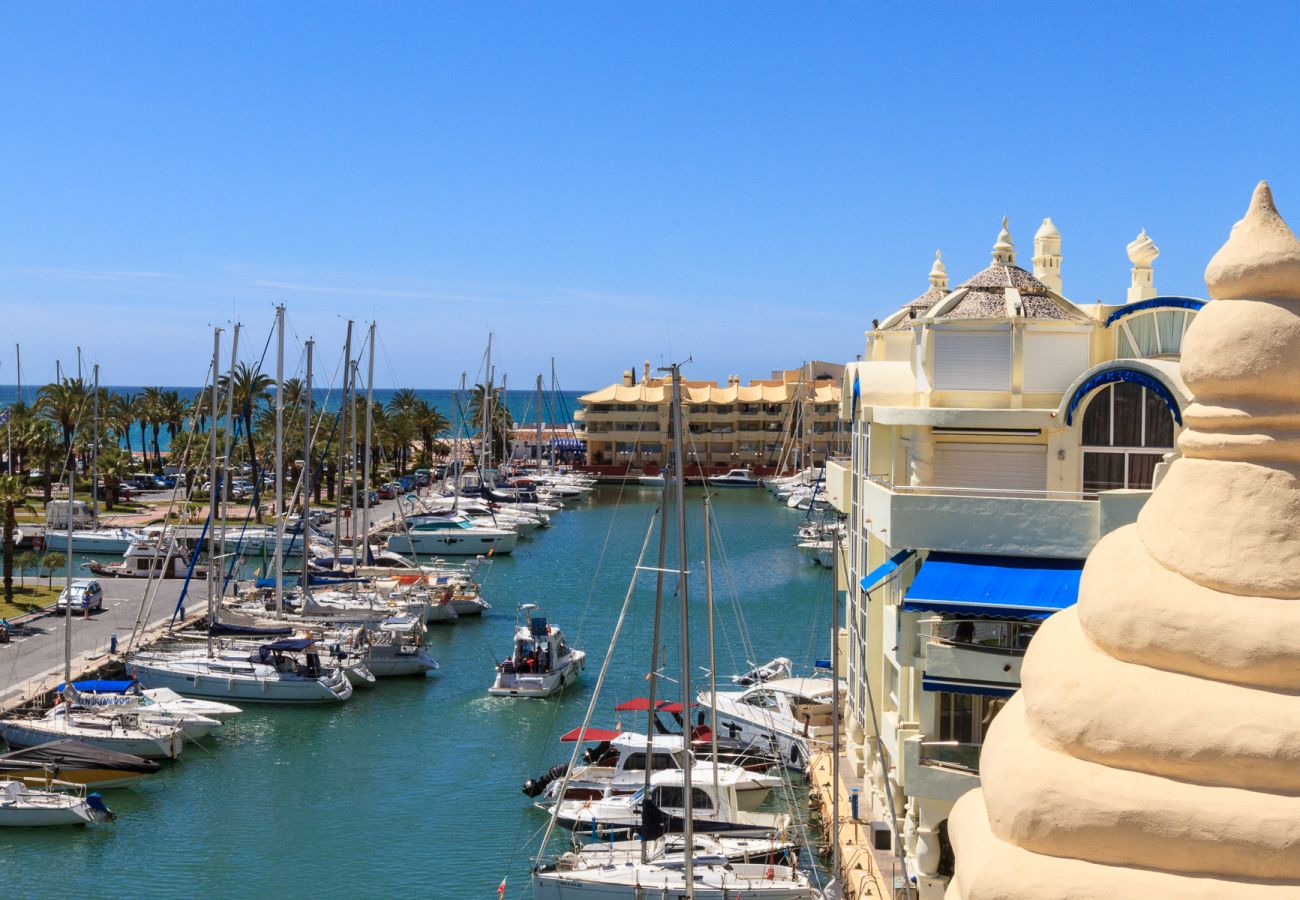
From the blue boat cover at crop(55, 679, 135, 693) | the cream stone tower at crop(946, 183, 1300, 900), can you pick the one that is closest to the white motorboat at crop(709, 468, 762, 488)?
the blue boat cover at crop(55, 679, 135, 693)

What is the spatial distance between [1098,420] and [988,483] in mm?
2380

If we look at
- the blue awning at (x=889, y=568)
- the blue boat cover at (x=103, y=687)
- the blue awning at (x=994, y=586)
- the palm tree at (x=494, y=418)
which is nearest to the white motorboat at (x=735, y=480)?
the palm tree at (x=494, y=418)

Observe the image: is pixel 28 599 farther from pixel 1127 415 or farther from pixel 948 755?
pixel 1127 415

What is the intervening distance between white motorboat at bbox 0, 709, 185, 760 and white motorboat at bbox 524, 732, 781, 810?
11.3 meters

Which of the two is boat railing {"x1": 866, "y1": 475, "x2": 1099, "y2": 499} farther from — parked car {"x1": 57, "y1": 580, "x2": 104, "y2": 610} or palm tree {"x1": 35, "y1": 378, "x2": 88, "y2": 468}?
palm tree {"x1": 35, "y1": 378, "x2": 88, "y2": 468}

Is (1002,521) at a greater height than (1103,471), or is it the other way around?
(1103,471)

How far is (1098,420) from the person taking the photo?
27.0m

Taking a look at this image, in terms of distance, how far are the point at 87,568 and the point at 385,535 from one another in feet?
65.2

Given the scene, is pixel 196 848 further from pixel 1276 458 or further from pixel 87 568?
pixel 87 568

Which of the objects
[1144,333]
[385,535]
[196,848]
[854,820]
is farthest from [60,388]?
[1144,333]

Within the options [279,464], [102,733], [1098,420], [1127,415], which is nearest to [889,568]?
[1098,420]

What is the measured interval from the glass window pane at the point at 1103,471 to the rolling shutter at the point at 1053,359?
1.63 m

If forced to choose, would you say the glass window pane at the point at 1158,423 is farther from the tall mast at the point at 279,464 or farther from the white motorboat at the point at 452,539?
the white motorboat at the point at 452,539

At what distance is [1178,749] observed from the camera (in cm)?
1038
